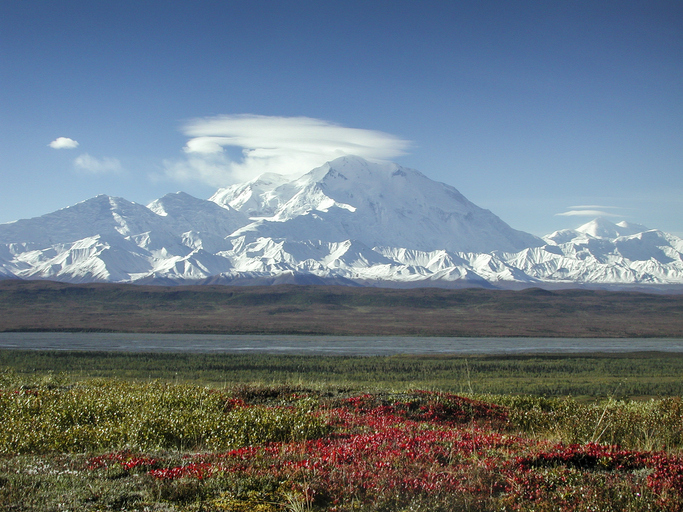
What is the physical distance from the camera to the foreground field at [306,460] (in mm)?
6734

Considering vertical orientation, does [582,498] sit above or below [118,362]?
above

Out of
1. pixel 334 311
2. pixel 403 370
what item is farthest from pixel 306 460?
pixel 334 311

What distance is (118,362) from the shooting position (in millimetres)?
47781

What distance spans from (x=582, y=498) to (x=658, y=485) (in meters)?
1.22

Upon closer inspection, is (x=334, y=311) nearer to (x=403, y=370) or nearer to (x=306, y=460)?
(x=403, y=370)

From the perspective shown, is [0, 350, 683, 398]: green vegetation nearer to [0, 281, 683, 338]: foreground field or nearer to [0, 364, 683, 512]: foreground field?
[0, 364, 683, 512]: foreground field

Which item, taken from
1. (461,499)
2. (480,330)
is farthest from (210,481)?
(480,330)

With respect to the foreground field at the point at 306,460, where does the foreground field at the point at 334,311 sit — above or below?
below

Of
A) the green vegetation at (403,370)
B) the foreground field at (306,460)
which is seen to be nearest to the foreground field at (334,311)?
the green vegetation at (403,370)

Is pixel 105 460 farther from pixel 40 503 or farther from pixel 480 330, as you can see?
pixel 480 330

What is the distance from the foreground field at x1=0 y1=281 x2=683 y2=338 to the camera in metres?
109

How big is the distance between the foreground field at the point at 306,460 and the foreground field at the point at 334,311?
8782cm

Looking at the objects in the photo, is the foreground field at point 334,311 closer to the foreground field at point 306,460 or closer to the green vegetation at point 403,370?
the green vegetation at point 403,370

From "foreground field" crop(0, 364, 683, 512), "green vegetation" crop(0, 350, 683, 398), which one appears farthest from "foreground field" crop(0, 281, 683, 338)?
"foreground field" crop(0, 364, 683, 512)
